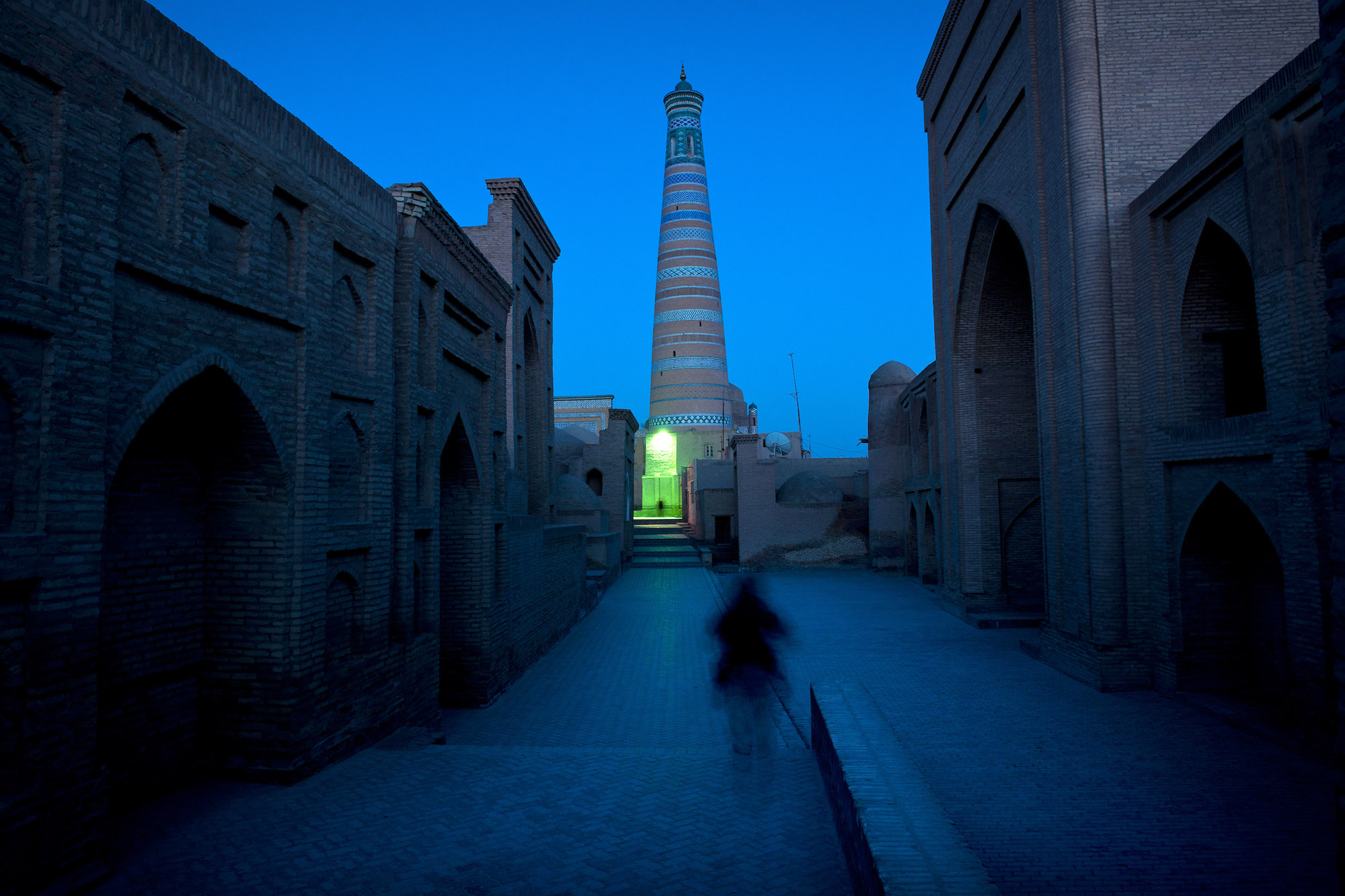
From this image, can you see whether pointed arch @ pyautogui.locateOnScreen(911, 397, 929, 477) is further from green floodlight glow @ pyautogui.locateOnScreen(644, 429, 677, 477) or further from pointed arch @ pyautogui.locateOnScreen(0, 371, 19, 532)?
green floodlight glow @ pyautogui.locateOnScreen(644, 429, 677, 477)

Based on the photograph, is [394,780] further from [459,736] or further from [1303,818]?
[1303,818]

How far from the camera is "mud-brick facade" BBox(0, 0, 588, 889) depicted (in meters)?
3.33

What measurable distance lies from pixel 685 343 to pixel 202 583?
1268 inches

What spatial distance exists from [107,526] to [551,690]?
540 cm

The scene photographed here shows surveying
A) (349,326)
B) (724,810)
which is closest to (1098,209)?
(724,810)

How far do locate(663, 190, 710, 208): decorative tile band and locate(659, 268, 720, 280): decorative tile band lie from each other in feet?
10.3

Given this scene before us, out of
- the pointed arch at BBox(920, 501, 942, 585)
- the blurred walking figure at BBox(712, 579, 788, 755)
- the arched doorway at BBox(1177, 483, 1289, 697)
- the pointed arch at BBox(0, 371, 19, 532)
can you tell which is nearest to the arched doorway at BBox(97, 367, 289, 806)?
the pointed arch at BBox(0, 371, 19, 532)

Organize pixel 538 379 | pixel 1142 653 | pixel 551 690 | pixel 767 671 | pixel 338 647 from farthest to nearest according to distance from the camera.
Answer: pixel 538 379 < pixel 551 690 < pixel 1142 653 < pixel 767 671 < pixel 338 647

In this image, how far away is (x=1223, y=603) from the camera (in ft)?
24.8

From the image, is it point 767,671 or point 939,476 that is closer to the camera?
point 767,671

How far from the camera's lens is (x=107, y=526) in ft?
14.1

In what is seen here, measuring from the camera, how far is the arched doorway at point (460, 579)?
8.20 metres

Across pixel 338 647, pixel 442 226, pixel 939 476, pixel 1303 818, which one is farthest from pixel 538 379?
pixel 1303 818

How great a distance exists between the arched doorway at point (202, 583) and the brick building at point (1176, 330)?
7.21m
